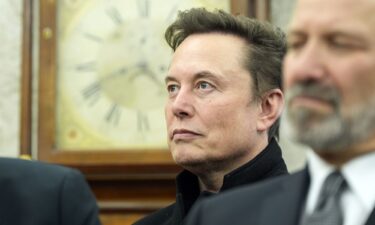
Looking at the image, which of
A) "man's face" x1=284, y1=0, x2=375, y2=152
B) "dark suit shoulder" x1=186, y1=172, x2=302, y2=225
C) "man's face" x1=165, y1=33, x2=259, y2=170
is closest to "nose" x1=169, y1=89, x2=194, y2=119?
"man's face" x1=165, y1=33, x2=259, y2=170

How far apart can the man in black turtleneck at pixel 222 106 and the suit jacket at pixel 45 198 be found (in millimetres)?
217

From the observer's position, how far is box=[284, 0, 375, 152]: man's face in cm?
110

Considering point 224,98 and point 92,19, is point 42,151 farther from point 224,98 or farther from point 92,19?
point 224,98

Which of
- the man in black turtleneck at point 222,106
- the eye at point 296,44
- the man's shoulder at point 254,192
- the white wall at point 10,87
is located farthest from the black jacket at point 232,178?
the white wall at point 10,87

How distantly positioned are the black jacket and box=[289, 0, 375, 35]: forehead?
647 millimetres

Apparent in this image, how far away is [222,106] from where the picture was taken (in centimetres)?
183

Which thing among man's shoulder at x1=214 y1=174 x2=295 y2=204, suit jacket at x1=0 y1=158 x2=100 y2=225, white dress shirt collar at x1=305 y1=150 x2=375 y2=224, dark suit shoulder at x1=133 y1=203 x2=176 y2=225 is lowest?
dark suit shoulder at x1=133 y1=203 x2=176 y2=225

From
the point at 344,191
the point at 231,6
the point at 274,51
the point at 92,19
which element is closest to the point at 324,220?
the point at 344,191

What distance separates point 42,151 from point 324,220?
1.66 m

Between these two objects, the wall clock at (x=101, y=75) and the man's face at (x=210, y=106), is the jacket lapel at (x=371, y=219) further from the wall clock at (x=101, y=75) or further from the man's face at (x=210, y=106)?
the wall clock at (x=101, y=75)

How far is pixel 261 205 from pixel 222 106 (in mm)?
657

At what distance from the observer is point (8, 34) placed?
277 centimetres

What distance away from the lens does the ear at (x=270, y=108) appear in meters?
1.88

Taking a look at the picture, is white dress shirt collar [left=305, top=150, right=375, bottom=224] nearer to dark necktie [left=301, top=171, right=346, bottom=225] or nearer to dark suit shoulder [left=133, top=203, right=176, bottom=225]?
dark necktie [left=301, top=171, right=346, bottom=225]
